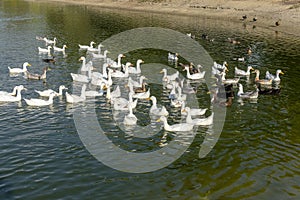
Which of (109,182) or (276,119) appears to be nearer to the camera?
(109,182)

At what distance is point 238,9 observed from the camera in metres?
74.4

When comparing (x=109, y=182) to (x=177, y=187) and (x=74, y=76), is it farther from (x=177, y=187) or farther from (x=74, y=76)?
(x=74, y=76)

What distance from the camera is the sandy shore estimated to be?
61688 millimetres

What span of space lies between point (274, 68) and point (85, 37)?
1018 inches

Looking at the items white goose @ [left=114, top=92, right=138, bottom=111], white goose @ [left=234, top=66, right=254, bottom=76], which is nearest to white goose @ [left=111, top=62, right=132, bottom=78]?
white goose @ [left=114, top=92, right=138, bottom=111]

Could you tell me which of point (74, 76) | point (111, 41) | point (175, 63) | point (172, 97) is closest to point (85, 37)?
point (111, 41)

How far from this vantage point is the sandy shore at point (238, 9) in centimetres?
6169

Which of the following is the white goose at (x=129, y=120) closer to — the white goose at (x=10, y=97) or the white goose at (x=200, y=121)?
the white goose at (x=200, y=121)

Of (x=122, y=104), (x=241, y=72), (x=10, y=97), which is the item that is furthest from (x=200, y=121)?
(x=241, y=72)

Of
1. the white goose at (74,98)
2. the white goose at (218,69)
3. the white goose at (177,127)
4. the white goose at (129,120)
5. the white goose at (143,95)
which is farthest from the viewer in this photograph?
the white goose at (218,69)

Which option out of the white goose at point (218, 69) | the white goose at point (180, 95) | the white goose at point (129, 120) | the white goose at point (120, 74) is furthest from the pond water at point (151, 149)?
the white goose at point (120, 74)

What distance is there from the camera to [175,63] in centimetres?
3538

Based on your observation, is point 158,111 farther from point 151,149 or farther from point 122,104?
point 151,149

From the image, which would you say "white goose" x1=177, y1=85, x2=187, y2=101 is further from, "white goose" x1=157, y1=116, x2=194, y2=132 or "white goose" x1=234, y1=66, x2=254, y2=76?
"white goose" x1=234, y1=66, x2=254, y2=76
